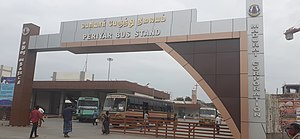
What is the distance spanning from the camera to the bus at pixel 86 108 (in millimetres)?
30125

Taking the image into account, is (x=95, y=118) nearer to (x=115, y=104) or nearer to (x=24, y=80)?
(x=115, y=104)

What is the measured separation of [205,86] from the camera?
14172mm

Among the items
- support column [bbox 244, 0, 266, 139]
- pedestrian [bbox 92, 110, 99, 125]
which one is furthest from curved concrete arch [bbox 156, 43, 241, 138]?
pedestrian [bbox 92, 110, 99, 125]

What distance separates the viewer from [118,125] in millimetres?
19438

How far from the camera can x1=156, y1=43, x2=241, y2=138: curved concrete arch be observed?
43.8 feet

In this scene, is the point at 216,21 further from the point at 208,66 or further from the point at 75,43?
the point at 75,43

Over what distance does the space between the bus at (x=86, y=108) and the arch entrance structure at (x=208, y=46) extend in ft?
44.1

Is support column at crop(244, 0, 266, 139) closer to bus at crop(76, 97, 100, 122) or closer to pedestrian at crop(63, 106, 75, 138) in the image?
pedestrian at crop(63, 106, 75, 138)

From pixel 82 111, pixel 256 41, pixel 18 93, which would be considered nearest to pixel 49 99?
pixel 82 111

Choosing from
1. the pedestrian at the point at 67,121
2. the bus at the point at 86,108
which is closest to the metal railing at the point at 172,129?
the pedestrian at the point at 67,121

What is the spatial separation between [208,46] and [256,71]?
259 cm

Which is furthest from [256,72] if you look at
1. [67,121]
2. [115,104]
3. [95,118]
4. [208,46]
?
[95,118]

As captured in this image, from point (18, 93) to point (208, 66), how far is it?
1185 cm

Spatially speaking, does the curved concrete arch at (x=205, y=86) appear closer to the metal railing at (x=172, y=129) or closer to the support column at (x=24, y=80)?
the metal railing at (x=172, y=129)
